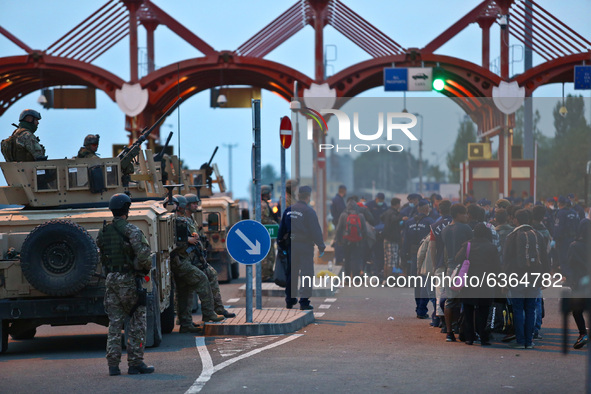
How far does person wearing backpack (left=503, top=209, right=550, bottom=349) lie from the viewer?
40.8 ft

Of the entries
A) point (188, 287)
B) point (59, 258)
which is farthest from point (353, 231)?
point (59, 258)

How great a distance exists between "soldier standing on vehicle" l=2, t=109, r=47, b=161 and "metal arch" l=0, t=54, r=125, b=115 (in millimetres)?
21195

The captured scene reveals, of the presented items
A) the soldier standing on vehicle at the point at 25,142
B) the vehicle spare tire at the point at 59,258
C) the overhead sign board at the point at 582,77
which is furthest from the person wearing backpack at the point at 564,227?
the vehicle spare tire at the point at 59,258

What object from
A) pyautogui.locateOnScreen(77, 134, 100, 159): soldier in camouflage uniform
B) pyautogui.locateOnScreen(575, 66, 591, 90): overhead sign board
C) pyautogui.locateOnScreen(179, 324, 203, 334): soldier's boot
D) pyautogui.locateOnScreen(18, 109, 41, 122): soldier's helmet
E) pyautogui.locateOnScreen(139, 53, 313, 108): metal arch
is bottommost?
pyautogui.locateOnScreen(179, 324, 203, 334): soldier's boot

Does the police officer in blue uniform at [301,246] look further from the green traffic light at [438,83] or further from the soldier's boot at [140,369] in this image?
the green traffic light at [438,83]

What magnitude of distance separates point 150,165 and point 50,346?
132 inches

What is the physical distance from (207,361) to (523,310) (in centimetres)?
388

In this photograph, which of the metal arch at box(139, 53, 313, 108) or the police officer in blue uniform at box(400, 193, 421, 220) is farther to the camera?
the metal arch at box(139, 53, 313, 108)

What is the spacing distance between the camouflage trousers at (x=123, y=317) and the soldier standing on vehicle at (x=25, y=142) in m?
3.63

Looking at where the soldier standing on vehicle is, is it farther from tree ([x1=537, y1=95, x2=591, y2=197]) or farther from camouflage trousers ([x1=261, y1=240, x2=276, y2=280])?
tree ([x1=537, y1=95, x2=591, y2=197])

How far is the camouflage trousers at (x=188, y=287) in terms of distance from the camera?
47.5ft

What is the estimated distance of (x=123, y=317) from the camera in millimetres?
11055

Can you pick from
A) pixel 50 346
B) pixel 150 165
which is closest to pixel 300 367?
pixel 50 346

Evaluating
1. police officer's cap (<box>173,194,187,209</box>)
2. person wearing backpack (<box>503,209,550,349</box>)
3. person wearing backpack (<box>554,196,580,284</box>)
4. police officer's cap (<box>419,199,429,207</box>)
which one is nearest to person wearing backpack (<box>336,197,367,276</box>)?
person wearing backpack (<box>554,196,580,284</box>)
